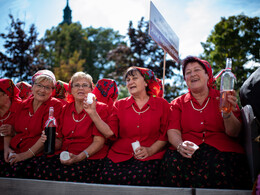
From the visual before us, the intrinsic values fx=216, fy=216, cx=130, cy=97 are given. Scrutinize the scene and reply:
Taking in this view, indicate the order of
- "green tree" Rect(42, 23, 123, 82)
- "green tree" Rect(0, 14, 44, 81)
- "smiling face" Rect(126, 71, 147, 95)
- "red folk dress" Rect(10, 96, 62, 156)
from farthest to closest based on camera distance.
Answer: "green tree" Rect(42, 23, 123, 82)
"green tree" Rect(0, 14, 44, 81)
"red folk dress" Rect(10, 96, 62, 156)
"smiling face" Rect(126, 71, 147, 95)

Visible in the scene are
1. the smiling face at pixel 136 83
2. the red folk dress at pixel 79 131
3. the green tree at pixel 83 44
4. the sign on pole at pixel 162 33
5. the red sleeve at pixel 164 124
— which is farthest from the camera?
the green tree at pixel 83 44

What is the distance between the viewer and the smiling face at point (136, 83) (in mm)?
3225

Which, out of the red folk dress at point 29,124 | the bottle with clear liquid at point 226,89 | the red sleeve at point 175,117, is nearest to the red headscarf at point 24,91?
the red folk dress at point 29,124

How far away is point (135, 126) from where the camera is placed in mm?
3023

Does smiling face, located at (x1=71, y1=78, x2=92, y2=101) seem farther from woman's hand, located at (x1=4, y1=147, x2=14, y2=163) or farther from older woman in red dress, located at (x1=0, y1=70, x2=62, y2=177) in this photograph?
woman's hand, located at (x1=4, y1=147, x2=14, y2=163)

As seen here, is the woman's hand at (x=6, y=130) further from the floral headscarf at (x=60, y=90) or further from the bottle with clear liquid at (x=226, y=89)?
the bottle with clear liquid at (x=226, y=89)

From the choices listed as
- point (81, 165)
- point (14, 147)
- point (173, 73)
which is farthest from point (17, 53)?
point (81, 165)

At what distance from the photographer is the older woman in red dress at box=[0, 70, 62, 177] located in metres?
3.12

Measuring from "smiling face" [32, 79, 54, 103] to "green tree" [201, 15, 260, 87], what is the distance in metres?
14.9

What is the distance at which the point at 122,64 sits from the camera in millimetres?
14812

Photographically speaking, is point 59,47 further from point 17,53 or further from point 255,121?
point 255,121

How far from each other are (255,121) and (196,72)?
100 centimetres

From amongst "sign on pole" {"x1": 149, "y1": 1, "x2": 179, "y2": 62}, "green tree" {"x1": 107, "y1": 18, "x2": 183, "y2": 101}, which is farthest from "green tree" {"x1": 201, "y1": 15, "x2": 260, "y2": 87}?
"sign on pole" {"x1": 149, "y1": 1, "x2": 179, "y2": 62}

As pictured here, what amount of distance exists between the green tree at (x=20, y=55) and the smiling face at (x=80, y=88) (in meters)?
11.3
